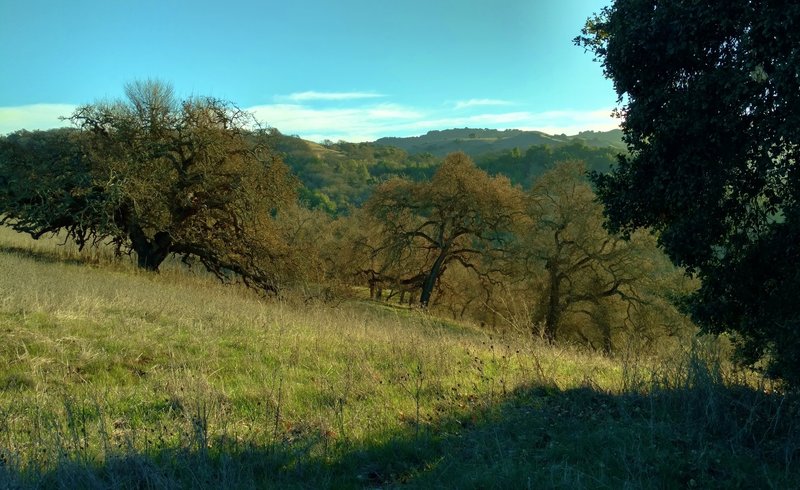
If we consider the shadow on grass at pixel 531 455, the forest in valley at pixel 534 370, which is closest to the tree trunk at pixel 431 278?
the forest in valley at pixel 534 370

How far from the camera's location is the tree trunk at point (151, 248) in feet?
80.4

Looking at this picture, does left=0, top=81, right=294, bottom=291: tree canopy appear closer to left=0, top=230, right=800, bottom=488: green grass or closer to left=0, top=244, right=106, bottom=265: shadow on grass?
left=0, top=244, right=106, bottom=265: shadow on grass

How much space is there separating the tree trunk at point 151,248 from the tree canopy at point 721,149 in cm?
2146

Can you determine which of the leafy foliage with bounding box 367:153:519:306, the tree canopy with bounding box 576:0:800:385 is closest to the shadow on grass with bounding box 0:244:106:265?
the leafy foliage with bounding box 367:153:519:306

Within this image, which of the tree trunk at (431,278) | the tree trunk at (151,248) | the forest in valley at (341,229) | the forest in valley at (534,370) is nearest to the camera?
the forest in valley at (534,370)

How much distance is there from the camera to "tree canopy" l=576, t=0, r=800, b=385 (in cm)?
573

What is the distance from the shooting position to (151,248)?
24.8 metres

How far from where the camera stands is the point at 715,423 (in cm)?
579

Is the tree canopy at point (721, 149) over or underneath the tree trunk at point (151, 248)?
over

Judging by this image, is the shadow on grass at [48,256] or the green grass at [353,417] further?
the shadow on grass at [48,256]

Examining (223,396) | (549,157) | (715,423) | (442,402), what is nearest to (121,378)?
(223,396)

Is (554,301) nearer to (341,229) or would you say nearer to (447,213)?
(447,213)

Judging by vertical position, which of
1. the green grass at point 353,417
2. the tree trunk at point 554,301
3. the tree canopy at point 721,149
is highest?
the tree canopy at point 721,149

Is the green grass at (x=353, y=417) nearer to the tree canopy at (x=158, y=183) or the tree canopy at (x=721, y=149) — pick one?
the tree canopy at (x=721, y=149)
